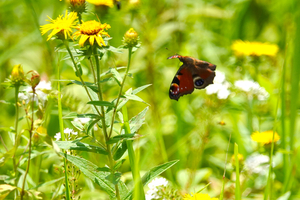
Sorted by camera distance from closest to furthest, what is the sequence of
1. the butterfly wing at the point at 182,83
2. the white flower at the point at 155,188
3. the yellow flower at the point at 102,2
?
the white flower at the point at 155,188 < the butterfly wing at the point at 182,83 < the yellow flower at the point at 102,2

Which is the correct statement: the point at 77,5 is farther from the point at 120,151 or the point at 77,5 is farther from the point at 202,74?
the point at 202,74

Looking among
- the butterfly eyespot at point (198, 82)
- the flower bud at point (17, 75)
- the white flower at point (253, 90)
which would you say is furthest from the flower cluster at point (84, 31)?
the white flower at point (253, 90)

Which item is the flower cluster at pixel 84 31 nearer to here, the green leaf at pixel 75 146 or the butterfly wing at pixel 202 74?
the green leaf at pixel 75 146

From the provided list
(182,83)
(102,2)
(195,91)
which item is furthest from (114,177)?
(195,91)

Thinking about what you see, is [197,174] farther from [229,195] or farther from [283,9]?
[283,9]

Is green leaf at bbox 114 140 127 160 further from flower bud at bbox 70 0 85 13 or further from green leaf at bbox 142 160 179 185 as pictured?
flower bud at bbox 70 0 85 13
